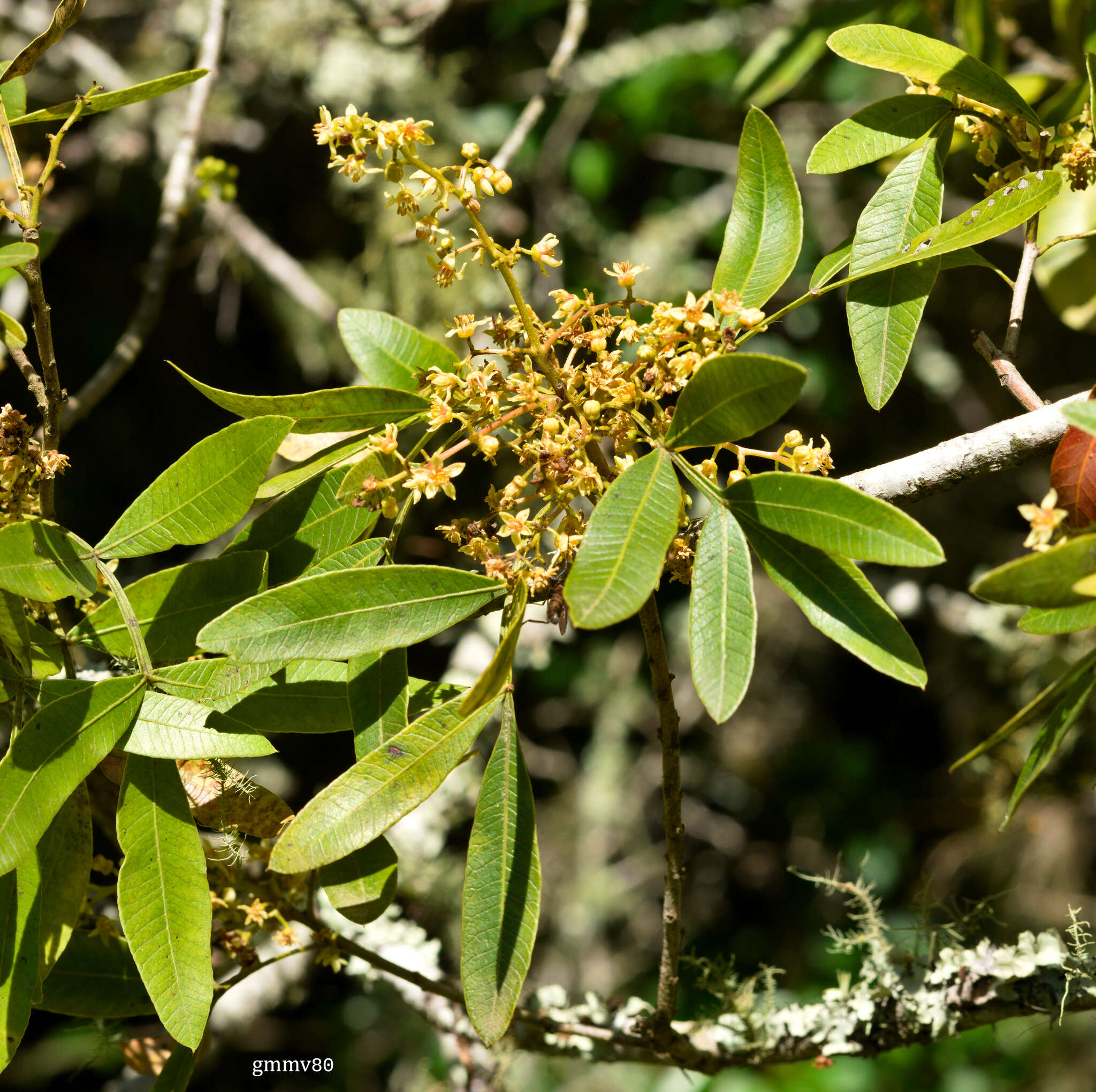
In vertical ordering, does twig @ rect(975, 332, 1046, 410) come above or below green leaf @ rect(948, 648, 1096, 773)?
above

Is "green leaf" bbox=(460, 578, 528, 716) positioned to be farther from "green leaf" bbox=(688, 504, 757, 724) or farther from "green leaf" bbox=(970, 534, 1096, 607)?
"green leaf" bbox=(970, 534, 1096, 607)

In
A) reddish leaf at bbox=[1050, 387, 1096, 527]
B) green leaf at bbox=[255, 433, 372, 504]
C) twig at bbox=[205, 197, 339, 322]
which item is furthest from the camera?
twig at bbox=[205, 197, 339, 322]

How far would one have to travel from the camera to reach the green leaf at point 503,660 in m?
0.49

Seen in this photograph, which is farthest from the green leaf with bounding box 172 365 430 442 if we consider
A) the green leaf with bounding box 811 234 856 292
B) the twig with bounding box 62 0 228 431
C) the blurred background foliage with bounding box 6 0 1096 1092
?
the blurred background foliage with bounding box 6 0 1096 1092

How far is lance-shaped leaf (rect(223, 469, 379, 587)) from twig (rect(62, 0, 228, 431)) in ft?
2.19

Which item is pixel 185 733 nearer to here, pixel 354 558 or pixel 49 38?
pixel 354 558

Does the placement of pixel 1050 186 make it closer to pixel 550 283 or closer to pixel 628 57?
pixel 550 283

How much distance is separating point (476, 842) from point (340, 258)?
2.05 m

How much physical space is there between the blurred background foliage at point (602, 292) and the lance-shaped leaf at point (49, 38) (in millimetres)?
1237

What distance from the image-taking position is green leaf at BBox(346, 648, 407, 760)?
585 millimetres

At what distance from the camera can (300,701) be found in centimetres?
61

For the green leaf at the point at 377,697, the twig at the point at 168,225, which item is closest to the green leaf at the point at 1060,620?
the green leaf at the point at 377,697

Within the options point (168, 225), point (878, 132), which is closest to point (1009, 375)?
point (878, 132)

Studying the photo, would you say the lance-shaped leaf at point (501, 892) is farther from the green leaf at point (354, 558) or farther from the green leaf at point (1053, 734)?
the green leaf at point (1053, 734)
